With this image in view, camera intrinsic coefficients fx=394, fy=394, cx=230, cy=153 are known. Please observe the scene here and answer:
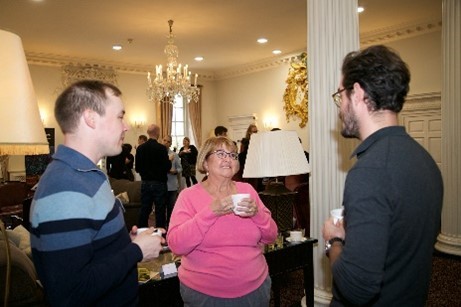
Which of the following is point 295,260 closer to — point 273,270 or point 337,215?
point 273,270

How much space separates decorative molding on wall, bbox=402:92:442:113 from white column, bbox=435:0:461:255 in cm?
239

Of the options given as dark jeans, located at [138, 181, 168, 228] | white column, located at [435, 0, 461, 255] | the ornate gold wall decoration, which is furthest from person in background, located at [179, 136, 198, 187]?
white column, located at [435, 0, 461, 255]

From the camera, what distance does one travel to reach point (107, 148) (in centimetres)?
150

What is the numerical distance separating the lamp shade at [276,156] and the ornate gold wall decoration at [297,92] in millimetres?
7564

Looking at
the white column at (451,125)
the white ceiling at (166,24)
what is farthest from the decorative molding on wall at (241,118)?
the white column at (451,125)

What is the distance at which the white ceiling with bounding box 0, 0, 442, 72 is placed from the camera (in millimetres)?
6742

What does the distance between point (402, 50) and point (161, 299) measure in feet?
25.3

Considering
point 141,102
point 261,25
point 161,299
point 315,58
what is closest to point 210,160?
point 161,299

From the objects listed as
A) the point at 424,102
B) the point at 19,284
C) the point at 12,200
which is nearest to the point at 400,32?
the point at 424,102

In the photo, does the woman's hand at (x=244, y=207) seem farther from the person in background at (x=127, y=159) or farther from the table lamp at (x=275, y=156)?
the person in background at (x=127, y=159)

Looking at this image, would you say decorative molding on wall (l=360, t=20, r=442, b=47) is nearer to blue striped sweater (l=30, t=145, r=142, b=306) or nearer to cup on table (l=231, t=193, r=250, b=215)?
cup on table (l=231, t=193, r=250, b=215)

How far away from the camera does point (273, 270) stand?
2.99 m

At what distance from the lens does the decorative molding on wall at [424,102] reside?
302 inches

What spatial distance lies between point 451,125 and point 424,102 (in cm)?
271
